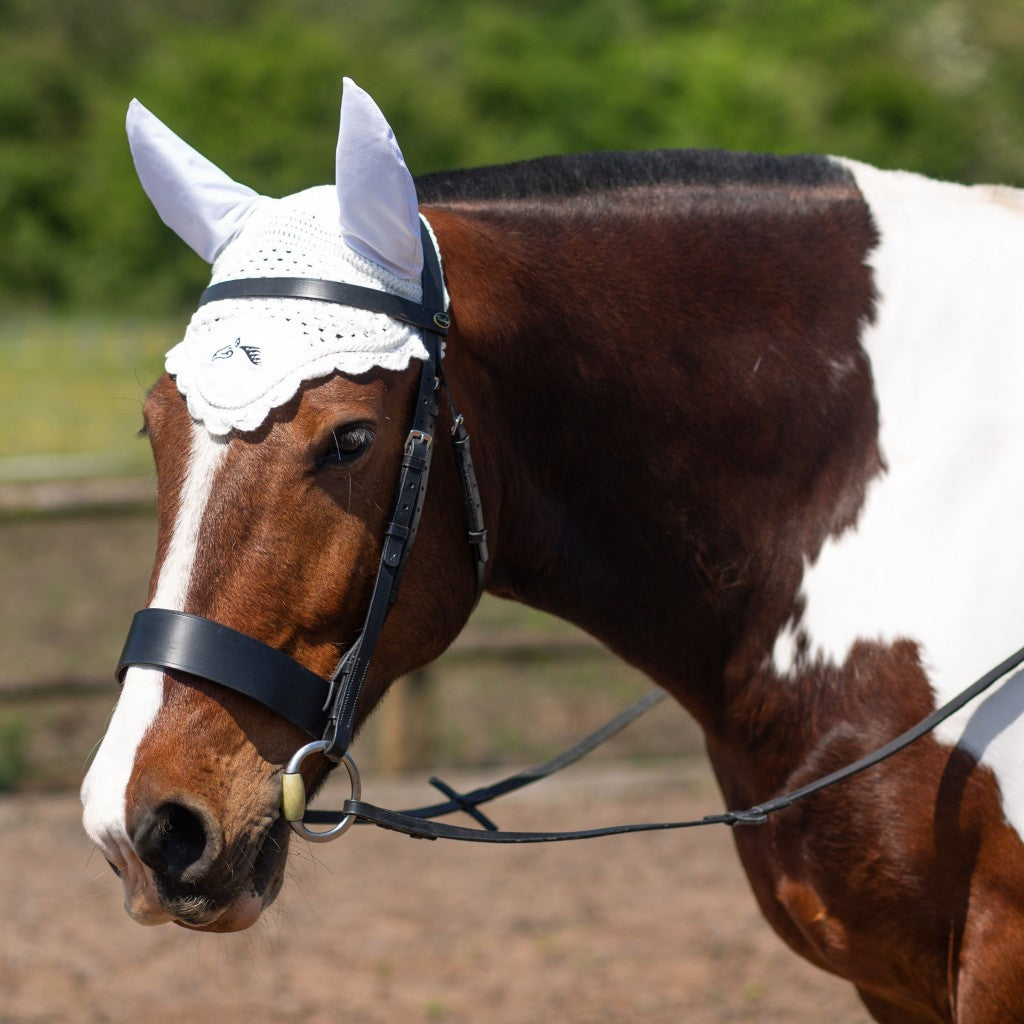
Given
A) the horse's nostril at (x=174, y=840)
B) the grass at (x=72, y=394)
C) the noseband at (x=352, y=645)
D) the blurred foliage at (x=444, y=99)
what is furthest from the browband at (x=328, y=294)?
the blurred foliage at (x=444, y=99)

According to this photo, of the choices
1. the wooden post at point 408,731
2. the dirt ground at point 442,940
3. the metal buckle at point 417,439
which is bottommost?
the wooden post at point 408,731

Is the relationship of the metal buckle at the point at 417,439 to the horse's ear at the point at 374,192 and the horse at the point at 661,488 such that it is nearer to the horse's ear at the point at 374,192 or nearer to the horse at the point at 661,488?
the horse at the point at 661,488

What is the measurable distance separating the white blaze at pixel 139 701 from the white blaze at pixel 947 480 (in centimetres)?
102

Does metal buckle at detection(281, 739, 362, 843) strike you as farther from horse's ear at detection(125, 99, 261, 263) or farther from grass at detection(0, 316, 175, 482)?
grass at detection(0, 316, 175, 482)

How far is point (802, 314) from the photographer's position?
89.3 inches

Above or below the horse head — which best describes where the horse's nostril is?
below

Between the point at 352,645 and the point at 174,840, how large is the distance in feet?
1.22

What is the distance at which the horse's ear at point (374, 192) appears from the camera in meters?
1.86

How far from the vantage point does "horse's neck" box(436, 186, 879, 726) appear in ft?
7.23

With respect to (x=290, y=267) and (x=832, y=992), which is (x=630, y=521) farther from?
(x=832, y=992)

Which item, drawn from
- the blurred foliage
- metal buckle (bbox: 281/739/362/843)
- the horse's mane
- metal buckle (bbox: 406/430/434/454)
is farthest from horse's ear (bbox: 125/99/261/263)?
the blurred foliage

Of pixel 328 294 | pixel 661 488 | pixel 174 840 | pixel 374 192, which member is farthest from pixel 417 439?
pixel 174 840

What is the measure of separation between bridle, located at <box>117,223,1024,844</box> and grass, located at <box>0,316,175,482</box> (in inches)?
306

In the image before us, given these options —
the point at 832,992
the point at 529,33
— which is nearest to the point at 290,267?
the point at 832,992
